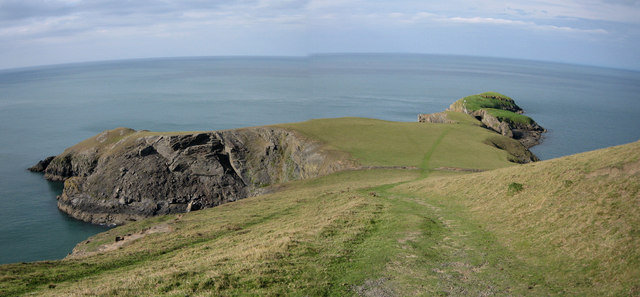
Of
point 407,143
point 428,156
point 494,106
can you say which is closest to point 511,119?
point 494,106

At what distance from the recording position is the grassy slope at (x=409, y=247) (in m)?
17.0

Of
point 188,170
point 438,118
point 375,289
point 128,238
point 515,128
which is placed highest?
point 375,289

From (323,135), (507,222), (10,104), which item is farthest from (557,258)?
→ (10,104)

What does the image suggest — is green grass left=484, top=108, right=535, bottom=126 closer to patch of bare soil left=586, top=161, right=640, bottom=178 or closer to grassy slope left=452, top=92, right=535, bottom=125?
grassy slope left=452, top=92, right=535, bottom=125

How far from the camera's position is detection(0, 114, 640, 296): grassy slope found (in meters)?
17.0

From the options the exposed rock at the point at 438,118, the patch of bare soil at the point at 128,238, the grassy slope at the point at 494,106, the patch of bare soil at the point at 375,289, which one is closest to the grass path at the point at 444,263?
the patch of bare soil at the point at 375,289

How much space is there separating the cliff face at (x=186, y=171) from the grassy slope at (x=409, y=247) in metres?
27.6

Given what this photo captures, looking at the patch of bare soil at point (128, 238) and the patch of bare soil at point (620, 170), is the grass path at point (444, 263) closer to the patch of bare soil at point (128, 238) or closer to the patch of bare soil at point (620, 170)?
the patch of bare soil at point (620, 170)

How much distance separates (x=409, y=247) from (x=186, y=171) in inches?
2140

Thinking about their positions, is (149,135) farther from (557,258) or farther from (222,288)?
(557,258)

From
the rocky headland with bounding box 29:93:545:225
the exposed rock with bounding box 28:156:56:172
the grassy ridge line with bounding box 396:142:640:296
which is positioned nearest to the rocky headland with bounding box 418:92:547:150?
the rocky headland with bounding box 29:93:545:225

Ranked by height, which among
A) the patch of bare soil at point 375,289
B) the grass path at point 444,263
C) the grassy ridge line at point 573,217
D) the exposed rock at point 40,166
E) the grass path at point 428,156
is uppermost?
the grassy ridge line at point 573,217

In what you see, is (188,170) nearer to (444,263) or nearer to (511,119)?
(444,263)

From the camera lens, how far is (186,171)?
225ft
